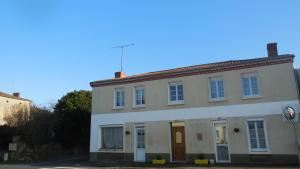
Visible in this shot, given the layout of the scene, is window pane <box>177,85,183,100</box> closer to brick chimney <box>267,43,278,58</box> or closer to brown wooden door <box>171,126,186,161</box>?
brown wooden door <box>171,126,186,161</box>

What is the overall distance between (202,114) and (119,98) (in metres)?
6.90

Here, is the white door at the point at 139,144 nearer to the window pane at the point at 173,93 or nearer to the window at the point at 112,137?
the window at the point at 112,137

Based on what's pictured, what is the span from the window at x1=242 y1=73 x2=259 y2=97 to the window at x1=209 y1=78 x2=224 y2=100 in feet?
4.72

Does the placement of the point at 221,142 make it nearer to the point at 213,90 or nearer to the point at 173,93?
the point at 213,90

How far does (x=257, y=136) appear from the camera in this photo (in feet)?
60.1

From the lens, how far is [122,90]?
76.9ft

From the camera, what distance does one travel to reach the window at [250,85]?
1905cm

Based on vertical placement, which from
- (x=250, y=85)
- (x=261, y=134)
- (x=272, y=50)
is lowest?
(x=261, y=134)

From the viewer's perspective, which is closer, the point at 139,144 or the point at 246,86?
the point at 246,86

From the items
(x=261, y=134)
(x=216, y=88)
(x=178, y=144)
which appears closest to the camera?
(x=261, y=134)

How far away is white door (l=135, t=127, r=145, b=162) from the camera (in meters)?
21.7

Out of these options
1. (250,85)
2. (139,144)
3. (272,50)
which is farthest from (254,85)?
(139,144)

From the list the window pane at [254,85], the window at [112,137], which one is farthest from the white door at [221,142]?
the window at [112,137]

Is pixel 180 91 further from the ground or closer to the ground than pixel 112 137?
further from the ground
